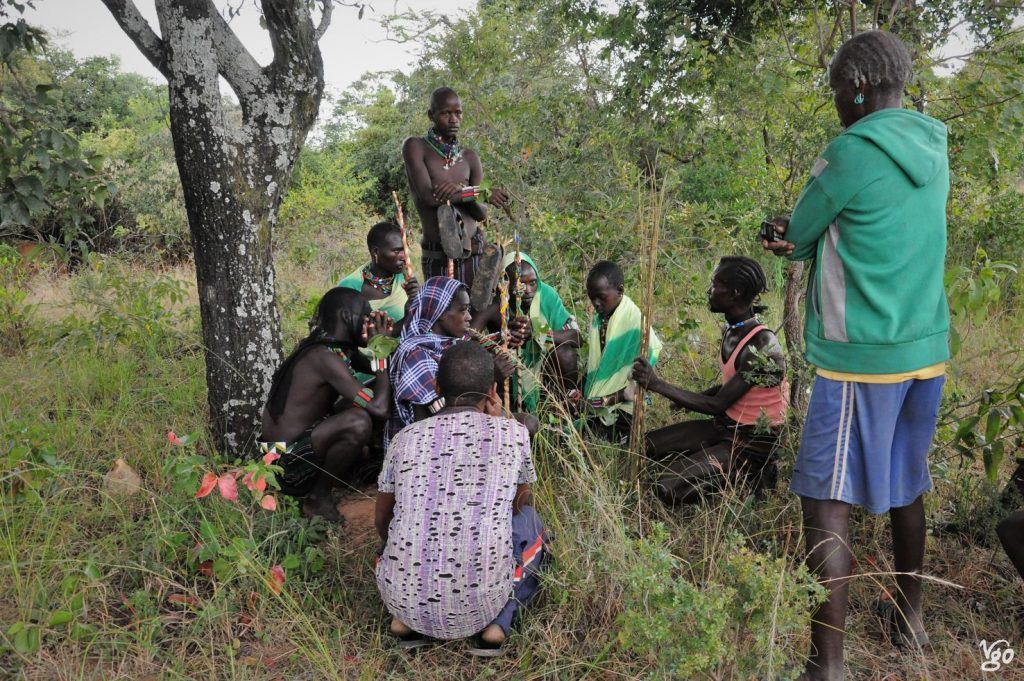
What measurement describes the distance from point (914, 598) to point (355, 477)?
252 centimetres

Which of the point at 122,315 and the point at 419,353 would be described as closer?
the point at 419,353

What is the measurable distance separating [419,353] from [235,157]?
51.1 inches

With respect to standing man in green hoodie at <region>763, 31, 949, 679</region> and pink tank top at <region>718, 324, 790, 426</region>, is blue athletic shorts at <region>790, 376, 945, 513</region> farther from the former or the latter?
pink tank top at <region>718, 324, 790, 426</region>

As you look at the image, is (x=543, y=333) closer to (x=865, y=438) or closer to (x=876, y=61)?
(x=865, y=438)

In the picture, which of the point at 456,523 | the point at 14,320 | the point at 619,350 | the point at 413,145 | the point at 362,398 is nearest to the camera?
the point at 456,523

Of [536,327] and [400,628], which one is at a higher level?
[536,327]

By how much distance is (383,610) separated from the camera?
2.80 meters

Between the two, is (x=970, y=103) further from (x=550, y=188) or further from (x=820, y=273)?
(x=550, y=188)

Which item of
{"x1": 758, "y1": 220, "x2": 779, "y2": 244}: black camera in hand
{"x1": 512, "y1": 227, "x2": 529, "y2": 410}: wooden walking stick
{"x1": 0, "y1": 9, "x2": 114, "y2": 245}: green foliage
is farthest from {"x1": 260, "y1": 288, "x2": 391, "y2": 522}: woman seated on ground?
{"x1": 758, "y1": 220, "x2": 779, "y2": 244}: black camera in hand

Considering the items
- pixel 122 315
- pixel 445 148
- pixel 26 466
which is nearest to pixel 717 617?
pixel 26 466

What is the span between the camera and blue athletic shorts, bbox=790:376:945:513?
2.34 metres

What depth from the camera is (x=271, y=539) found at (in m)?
3.14

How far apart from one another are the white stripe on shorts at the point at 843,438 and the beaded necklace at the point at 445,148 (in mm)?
2741

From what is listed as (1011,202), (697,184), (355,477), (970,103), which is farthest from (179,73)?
(1011,202)
